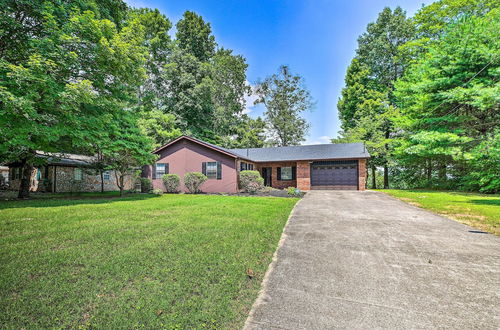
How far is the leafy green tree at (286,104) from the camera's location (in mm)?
32188

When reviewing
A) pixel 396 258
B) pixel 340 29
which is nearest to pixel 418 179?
pixel 340 29

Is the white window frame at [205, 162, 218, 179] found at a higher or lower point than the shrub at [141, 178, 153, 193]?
higher

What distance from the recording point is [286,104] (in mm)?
32312

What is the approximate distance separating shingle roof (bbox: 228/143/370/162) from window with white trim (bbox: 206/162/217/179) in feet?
11.2

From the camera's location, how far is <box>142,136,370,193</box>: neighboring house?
15758mm

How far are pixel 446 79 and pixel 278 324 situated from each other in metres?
18.0

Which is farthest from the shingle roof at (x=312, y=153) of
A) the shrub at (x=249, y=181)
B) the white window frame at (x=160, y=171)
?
the white window frame at (x=160, y=171)

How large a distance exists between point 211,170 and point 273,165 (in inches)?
250

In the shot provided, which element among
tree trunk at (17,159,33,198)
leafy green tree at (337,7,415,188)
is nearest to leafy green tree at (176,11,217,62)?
leafy green tree at (337,7,415,188)

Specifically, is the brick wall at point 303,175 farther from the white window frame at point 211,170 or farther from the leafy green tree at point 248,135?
Result: the leafy green tree at point 248,135

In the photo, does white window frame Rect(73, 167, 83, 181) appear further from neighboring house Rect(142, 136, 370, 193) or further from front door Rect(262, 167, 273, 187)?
front door Rect(262, 167, 273, 187)

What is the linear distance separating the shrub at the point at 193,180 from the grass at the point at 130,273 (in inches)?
390

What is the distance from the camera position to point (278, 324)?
7.07ft

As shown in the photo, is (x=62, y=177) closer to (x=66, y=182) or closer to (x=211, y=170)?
(x=66, y=182)
